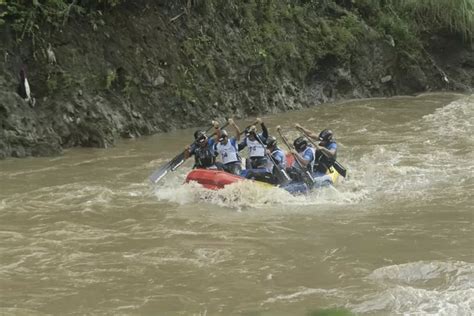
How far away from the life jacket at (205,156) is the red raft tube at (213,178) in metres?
0.79

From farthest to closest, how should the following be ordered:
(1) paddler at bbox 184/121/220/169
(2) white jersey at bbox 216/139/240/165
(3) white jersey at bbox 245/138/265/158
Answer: (1) paddler at bbox 184/121/220/169, (2) white jersey at bbox 216/139/240/165, (3) white jersey at bbox 245/138/265/158

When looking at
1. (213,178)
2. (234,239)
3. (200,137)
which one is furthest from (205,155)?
(234,239)

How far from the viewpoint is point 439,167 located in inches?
471

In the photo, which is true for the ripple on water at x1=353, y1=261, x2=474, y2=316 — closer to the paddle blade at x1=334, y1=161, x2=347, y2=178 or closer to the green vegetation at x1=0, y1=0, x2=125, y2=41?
the paddle blade at x1=334, y1=161, x2=347, y2=178

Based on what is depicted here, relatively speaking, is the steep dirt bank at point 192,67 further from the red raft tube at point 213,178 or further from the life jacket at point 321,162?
the life jacket at point 321,162

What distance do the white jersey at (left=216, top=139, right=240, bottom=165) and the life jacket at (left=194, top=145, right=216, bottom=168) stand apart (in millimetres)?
168

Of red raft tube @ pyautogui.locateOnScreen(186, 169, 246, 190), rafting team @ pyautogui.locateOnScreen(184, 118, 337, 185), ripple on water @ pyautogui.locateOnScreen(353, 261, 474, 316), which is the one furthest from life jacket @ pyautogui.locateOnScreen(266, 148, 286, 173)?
ripple on water @ pyautogui.locateOnScreen(353, 261, 474, 316)

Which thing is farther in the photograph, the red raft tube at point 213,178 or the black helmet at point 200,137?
the black helmet at point 200,137

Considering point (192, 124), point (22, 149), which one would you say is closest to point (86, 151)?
point (22, 149)

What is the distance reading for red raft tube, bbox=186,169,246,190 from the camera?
10.1 m

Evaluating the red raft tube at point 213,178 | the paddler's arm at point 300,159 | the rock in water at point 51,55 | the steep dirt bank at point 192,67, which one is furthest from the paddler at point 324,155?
the rock in water at point 51,55

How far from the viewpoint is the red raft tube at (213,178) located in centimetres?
1014

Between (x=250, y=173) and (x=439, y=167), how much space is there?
11.7 feet

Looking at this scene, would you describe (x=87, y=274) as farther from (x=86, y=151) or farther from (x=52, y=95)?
(x=52, y=95)
